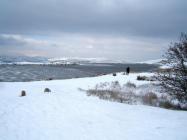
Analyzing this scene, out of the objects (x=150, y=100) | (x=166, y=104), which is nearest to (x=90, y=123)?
(x=166, y=104)

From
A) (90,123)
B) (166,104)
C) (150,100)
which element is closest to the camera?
(90,123)

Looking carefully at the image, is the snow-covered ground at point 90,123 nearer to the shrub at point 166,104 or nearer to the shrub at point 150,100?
the shrub at point 166,104

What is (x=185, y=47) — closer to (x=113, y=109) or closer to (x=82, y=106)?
(x=113, y=109)

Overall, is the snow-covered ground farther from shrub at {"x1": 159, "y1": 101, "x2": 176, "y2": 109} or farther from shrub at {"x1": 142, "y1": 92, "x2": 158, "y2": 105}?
shrub at {"x1": 142, "y1": 92, "x2": 158, "y2": 105}

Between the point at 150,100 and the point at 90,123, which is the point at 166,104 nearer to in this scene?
the point at 150,100

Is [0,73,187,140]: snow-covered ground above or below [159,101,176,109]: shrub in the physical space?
above

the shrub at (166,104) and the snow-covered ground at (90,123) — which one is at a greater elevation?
the snow-covered ground at (90,123)

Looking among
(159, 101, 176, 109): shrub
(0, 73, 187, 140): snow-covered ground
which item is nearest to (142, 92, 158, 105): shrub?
(159, 101, 176, 109): shrub

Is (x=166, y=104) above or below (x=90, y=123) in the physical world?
below

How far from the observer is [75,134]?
291 inches

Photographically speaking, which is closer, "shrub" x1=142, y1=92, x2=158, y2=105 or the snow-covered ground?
the snow-covered ground

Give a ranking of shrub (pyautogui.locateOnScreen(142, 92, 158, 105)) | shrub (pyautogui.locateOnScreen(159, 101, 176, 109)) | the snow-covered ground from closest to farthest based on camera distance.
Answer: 1. the snow-covered ground
2. shrub (pyautogui.locateOnScreen(159, 101, 176, 109))
3. shrub (pyautogui.locateOnScreen(142, 92, 158, 105))

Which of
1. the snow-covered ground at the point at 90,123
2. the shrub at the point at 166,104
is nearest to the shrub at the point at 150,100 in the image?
the shrub at the point at 166,104

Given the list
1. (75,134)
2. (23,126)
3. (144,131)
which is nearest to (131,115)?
(144,131)
